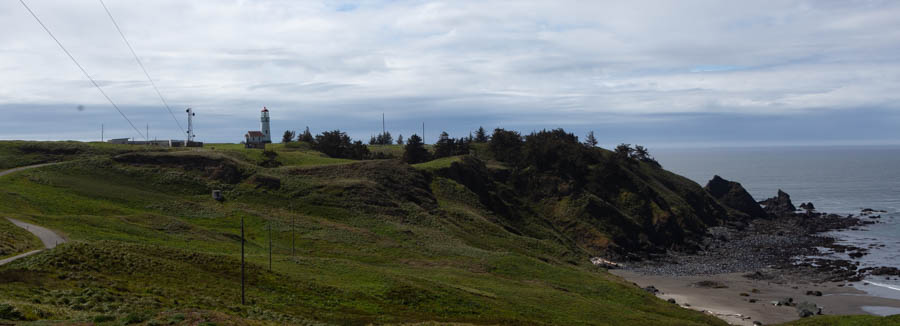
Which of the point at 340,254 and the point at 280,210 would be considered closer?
the point at 340,254

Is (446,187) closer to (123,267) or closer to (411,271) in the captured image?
(411,271)

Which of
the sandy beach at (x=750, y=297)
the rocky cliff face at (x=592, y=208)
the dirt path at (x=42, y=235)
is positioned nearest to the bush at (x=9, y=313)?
the dirt path at (x=42, y=235)

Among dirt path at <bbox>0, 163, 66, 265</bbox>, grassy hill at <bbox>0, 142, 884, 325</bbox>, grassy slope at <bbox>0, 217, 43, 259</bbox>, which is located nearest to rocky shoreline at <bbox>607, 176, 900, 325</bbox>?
grassy hill at <bbox>0, 142, 884, 325</bbox>

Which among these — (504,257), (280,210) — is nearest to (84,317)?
(504,257)

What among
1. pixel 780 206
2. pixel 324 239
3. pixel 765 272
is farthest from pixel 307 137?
pixel 780 206

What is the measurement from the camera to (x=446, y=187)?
94.8 m

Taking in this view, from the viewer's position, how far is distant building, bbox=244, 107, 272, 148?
114 meters

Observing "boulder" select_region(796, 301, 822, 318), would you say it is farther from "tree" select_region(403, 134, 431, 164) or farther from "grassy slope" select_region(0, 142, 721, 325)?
"tree" select_region(403, 134, 431, 164)

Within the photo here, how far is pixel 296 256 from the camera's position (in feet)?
165

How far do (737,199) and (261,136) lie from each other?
10659 centimetres

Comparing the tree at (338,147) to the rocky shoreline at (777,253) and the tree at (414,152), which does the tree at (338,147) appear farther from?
the rocky shoreline at (777,253)

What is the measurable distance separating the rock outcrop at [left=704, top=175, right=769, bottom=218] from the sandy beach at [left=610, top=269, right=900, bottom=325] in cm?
6755

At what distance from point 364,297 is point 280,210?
1422 inches

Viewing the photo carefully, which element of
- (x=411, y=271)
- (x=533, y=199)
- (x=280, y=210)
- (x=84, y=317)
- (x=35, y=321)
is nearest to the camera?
(x=35, y=321)
